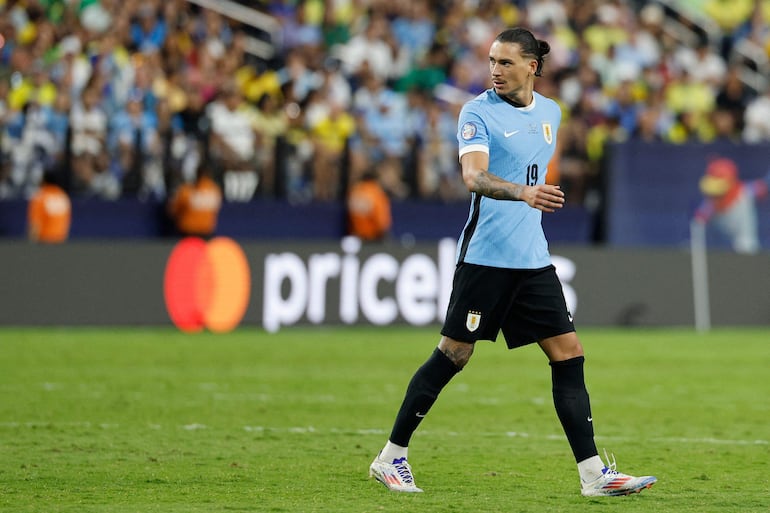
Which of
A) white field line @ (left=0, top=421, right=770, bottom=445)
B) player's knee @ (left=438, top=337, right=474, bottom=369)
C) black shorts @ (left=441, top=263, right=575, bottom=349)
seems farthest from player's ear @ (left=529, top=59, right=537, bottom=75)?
white field line @ (left=0, top=421, right=770, bottom=445)

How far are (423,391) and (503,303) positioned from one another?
1.90 feet

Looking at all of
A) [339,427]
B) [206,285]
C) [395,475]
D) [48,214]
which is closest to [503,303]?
[395,475]

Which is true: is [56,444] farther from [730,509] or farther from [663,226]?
[663,226]

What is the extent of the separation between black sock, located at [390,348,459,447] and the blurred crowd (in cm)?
1230

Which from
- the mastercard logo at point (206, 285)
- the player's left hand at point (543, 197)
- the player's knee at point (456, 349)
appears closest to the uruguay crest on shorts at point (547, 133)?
the player's left hand at point (543, 197)

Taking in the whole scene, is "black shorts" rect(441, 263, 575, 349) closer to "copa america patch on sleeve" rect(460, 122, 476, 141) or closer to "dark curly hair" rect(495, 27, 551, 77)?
"copa america patch on sleeve" rect(460, 122, 476, 141)

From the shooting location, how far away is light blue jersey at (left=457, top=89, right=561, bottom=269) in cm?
667

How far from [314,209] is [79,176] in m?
3.24

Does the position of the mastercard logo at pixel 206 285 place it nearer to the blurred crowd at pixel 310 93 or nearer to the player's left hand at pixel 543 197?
the blurred crowd at pixel 310 93

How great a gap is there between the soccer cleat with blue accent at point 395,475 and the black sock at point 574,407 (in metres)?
0.77

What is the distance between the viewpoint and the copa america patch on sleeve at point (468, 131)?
6586mm

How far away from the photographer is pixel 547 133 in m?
6.83

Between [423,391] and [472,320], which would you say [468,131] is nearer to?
[472,320]

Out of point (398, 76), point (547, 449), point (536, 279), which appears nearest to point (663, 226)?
point (398, 76)
